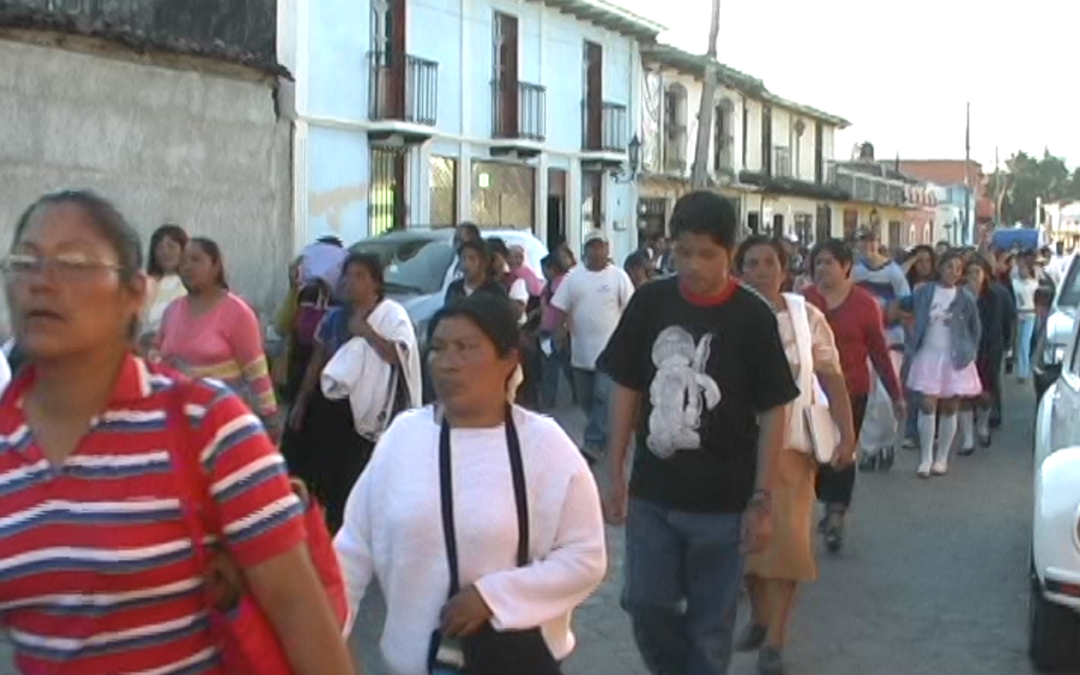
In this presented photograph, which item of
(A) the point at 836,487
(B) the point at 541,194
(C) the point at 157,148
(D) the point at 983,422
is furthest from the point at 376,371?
(B) the point at 541,194

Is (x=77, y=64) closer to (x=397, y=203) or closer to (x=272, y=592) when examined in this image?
(x=397, y=203)

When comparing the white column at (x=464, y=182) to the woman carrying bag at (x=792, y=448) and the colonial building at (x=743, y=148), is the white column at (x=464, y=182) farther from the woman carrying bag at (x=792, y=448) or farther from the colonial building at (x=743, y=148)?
the woman carrying bag at (x=792, y=448)

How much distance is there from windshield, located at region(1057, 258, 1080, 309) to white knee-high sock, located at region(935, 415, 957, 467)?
3912mm

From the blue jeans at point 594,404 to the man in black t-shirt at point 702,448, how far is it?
7.81m

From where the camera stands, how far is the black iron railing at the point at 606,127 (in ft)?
117

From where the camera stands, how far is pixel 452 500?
414 centimetres

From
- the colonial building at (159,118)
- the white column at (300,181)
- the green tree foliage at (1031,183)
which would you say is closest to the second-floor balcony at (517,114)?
the white column at (300,181)

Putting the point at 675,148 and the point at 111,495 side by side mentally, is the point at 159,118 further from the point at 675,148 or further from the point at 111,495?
the point at 675,148

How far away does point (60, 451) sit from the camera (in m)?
2.66

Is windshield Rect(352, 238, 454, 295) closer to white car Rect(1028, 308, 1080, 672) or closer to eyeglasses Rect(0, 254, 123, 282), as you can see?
white car Rect(1028, 308, 1080, 672)

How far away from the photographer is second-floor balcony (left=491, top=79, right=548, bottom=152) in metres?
31.5

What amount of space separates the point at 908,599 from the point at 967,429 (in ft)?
22.6

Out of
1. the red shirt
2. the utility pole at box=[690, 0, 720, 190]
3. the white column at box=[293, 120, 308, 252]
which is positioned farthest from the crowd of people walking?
the utility pole at box=[690, 0, 720, 190]

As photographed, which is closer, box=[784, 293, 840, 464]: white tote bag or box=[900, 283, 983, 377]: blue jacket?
box=[784, 293, 840, 464]: white tote bag
